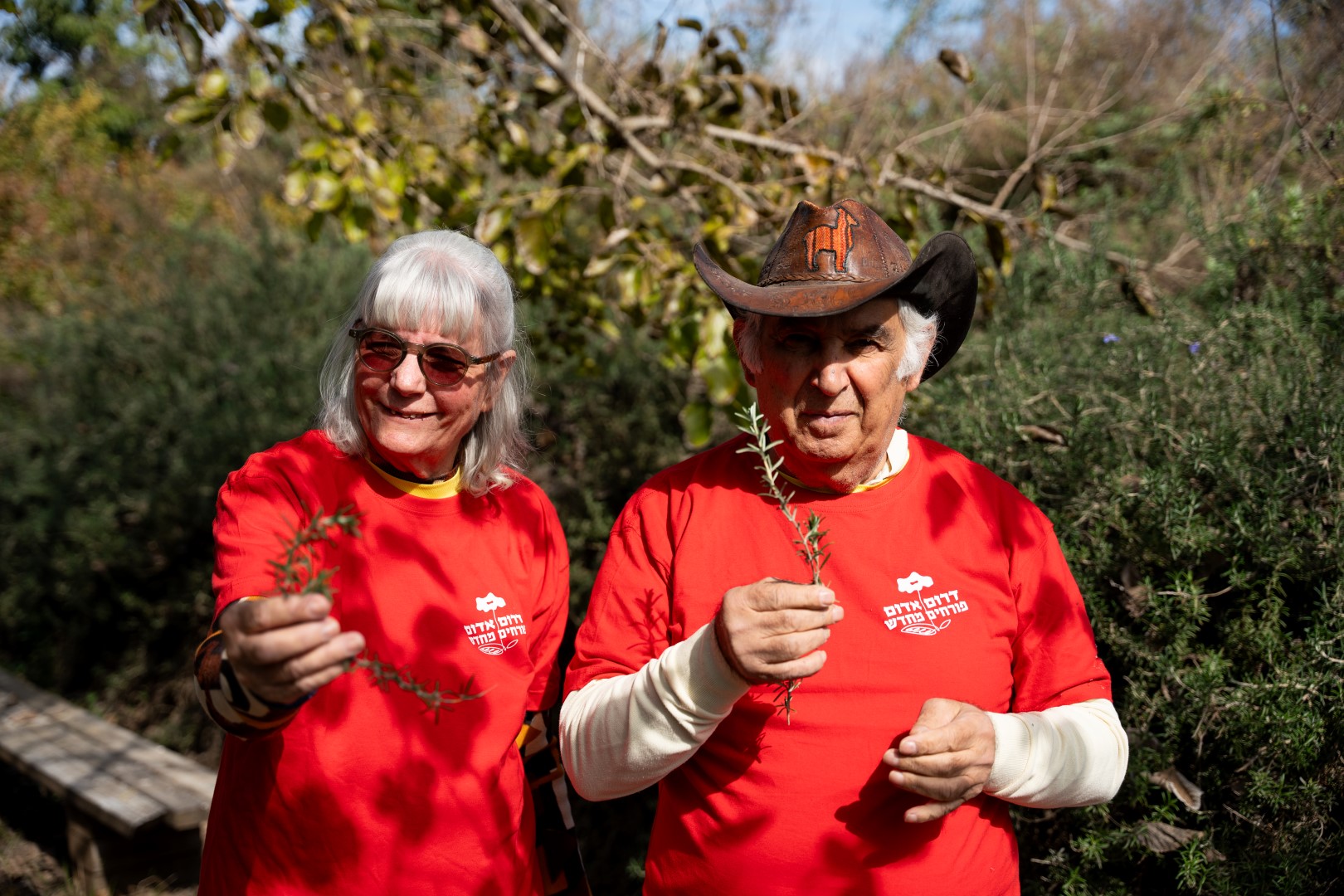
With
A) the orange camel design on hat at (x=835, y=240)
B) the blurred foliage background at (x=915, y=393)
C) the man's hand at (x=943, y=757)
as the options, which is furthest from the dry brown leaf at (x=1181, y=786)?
the orange camel design on hat at (x=835, y=240)

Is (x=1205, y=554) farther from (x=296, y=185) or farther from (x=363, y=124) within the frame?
(x=363, y=124)

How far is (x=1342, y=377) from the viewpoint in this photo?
244 centimetres

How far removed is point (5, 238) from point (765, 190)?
10.5 meters

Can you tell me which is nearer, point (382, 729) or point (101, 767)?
point (382, 729)

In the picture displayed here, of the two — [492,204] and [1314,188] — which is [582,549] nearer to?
[492,204]

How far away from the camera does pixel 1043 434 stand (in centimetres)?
255

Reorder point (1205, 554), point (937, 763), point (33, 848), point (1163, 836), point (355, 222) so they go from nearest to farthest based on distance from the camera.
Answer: point (937, 763), point (1163, 836), point (1205, 554), point (355, 222), point (33, 848)

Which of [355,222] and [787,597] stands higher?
[355,222]

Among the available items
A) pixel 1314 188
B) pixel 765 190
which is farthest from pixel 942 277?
pixel 1314 188

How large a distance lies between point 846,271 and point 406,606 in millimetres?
1104

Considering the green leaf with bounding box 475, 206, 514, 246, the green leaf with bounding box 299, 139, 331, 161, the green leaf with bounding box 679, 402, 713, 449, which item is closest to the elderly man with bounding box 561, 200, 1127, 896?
the green leaf with bounding box 679, 402, 713, 449

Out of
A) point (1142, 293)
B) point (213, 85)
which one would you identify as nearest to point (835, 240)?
point (1142, 293)

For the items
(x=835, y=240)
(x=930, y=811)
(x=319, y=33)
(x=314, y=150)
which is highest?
(x=319, y=33)

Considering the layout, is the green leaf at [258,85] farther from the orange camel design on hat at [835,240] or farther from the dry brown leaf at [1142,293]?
the dry brown leaf at [1142,293]
